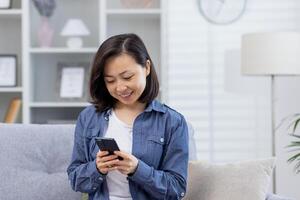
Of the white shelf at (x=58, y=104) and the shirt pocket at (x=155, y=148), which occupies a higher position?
the white shelf at (x=58, y=104)

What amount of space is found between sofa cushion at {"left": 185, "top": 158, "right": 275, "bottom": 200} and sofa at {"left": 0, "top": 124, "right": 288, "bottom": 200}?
242mm

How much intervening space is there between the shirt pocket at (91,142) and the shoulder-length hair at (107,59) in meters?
0.08

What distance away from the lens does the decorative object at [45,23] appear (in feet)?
11.6

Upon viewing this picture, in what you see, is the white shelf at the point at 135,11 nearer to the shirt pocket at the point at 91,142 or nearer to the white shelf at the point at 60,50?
the white shelf at the point at 60,50

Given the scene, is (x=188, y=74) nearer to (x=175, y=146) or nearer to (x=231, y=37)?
(x=231, y=37)

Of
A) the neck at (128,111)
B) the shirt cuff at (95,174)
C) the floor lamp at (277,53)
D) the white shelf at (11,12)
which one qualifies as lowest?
the shirt cuff at (95,174)

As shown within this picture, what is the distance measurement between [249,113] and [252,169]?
1.73 m

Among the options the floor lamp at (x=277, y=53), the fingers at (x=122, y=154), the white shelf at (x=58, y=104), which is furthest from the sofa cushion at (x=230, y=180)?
the white shelf at (x=58, y=104)

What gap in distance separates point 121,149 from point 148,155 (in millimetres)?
91

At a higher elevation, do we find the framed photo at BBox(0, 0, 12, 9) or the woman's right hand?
the framed photo at BBox(0, 0, 12, 9)

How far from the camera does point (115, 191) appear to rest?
174 centimetres

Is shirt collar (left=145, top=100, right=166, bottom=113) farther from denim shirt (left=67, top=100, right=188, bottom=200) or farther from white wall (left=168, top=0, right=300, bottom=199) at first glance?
white wall (left=168, top=0, right=300, bottom=199)

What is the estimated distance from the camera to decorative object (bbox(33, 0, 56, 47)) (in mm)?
3550

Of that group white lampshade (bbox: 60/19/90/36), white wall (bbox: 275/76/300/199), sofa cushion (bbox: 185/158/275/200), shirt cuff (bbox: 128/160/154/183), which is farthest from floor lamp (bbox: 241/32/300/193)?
shirt cuff (bbox: 128/160/154/183)
